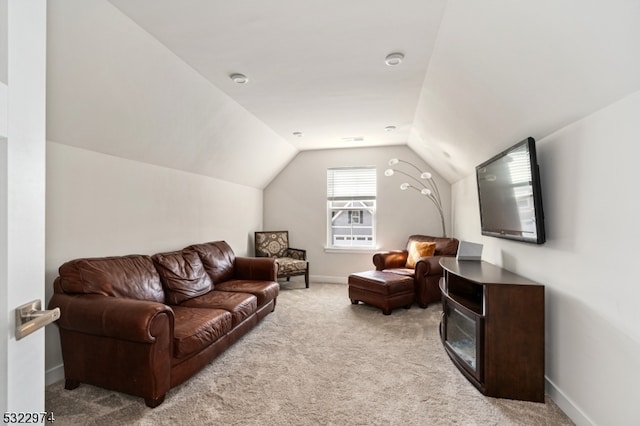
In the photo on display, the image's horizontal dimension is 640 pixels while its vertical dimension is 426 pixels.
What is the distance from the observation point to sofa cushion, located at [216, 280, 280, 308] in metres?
3.33

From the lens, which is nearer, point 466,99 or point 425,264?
point 466,99

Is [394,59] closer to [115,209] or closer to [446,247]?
[115,209]

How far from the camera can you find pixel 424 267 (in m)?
3.93

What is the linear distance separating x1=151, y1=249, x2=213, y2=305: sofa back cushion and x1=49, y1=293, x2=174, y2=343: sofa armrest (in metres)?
0.80

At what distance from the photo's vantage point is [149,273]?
2770 mm

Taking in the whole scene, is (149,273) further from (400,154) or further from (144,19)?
(400,154)

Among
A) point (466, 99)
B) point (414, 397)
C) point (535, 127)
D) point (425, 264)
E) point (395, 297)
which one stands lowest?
point (414, 397)

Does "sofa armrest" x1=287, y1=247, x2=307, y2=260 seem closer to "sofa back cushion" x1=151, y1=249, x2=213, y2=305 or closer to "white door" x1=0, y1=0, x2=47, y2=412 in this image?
"sofa back cushion" x1=151, y1=249, x2=213, y2=305

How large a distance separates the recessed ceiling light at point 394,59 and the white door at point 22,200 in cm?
214

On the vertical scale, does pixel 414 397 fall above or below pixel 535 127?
below

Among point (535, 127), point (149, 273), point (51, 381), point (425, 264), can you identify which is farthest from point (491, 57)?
point (51, 381)

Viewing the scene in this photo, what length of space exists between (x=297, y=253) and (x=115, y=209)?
10.2ft

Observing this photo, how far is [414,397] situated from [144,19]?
309 cm

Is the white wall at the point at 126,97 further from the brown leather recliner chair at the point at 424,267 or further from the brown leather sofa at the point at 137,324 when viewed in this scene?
the brown leather recliner chair at the point at 424,267
